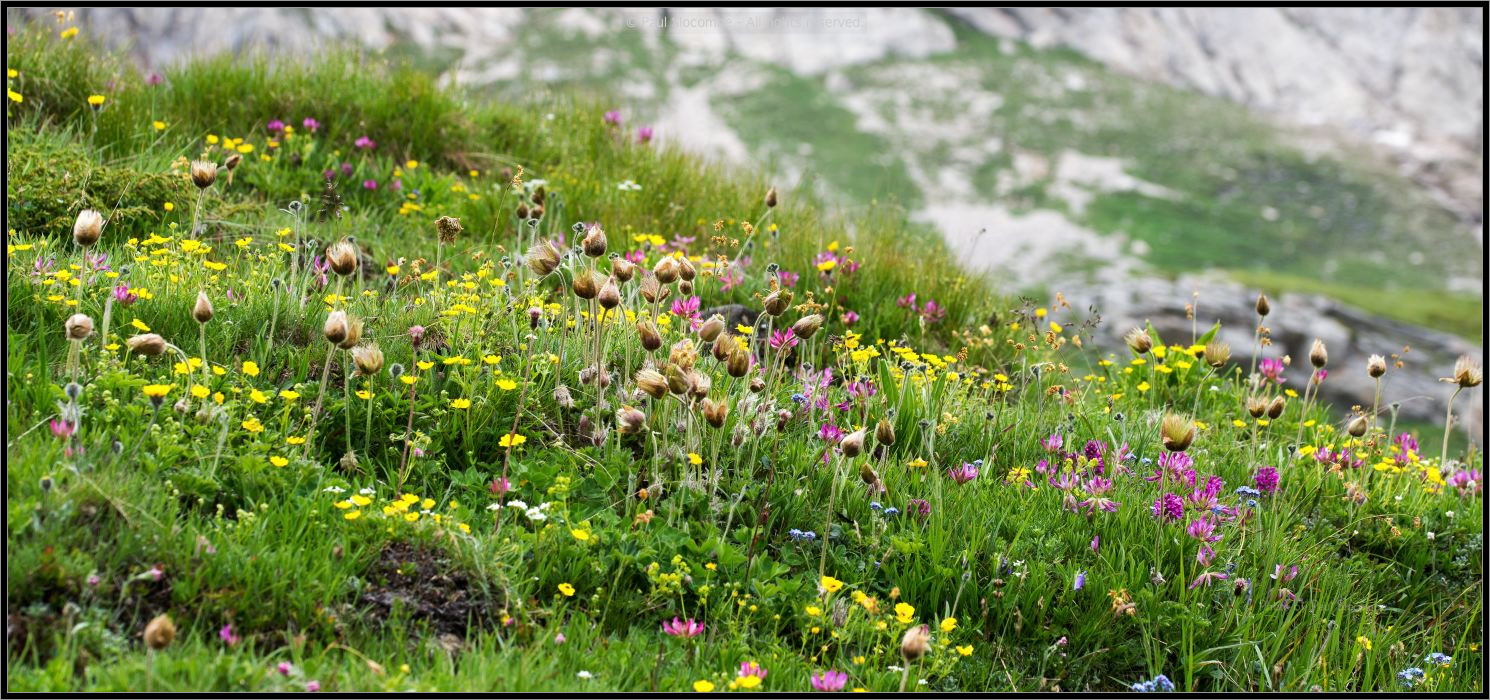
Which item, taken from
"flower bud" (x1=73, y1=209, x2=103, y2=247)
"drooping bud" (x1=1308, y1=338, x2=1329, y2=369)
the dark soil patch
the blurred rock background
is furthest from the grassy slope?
the blurred rock background

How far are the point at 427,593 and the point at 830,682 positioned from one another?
3.90 ft

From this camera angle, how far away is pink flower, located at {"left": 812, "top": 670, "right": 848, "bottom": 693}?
278 cm

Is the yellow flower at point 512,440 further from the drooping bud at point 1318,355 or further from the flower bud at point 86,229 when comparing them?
the drooping bud at point 1318,355

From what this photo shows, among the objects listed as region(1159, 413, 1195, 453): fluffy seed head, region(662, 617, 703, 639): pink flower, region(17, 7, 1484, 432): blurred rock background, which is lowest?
region(17, 7, 1484, 432): blurred rock background

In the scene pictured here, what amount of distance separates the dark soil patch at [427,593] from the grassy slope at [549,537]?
0.01 metres

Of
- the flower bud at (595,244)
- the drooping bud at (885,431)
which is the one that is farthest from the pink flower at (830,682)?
the flower bud at (595,244)

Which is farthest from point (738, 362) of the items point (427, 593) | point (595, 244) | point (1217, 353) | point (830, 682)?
point (1217, 353)

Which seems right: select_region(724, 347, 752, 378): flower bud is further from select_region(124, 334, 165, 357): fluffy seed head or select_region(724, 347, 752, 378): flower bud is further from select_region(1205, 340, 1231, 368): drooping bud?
select_region(1205, 340, 1231, 368): drooping bud

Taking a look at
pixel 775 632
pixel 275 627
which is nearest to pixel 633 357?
pixel 775 632

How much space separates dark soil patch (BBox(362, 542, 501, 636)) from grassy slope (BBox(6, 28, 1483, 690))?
0.03 ft

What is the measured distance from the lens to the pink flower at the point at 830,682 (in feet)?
9.12

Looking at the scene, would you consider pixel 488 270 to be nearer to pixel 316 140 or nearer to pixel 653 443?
pixel 653 443

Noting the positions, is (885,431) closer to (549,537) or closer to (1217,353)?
(549,537)

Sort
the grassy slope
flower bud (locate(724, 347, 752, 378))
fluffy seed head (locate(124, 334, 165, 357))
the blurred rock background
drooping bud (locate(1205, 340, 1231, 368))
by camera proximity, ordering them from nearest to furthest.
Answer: the grassy slope
fluffy seed head (locate(124, 334, 165, 357))
flower bud (locate(724, 347, 752, 378))
drooping bud (locate(1205, 340, 1231, 368))
the blurred rock background
